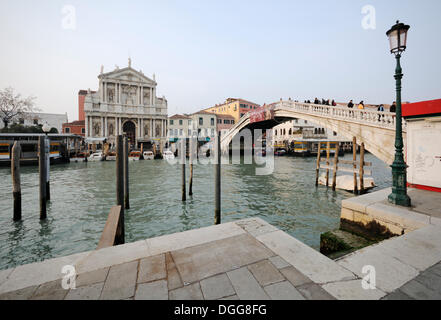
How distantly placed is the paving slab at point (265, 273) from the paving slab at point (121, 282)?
114 centimetres

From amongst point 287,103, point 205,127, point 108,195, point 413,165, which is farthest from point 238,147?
point 413,165

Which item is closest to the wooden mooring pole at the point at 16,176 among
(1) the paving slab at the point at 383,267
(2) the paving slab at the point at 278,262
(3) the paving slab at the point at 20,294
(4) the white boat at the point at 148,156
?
(3) the paving slab at the point at 20,294

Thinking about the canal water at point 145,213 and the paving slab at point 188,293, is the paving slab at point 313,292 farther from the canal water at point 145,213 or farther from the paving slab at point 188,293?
the canal water at point 145,213

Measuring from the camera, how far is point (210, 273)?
2.12 metres

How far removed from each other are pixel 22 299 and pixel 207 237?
73.9 inches

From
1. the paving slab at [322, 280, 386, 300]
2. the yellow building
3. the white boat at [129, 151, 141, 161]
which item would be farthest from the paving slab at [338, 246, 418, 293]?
the yellow building

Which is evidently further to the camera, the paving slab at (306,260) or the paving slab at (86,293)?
the paving slab at (306,260)

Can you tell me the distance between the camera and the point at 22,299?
177 cm

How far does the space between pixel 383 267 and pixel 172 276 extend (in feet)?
7.13

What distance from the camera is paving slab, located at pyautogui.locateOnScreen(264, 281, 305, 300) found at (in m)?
1.76

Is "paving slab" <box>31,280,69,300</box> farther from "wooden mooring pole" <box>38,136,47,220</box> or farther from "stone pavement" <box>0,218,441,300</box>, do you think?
"wooden mooring pole" <box>38,136,47,220</box>

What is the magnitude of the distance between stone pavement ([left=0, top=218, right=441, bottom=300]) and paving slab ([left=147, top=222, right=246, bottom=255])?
0.02 meters

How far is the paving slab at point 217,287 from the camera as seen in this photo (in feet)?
5.94
